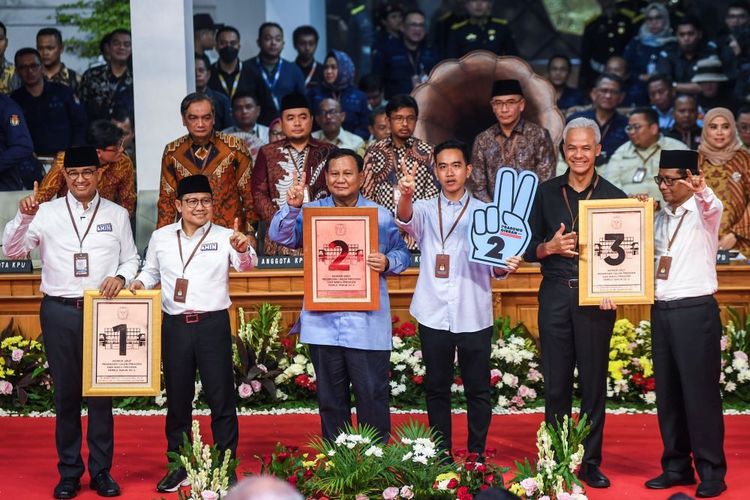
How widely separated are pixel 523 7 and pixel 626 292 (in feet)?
24.7

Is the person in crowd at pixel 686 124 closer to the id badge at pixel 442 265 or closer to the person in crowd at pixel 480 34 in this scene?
the person in crowd at pixel 480 34

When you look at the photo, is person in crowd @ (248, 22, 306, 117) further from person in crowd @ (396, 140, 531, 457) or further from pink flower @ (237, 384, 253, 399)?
person in crowd @ (396, 140, 531, 457)

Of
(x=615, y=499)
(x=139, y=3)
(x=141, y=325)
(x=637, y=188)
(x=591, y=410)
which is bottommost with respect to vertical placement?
(x=615, y=499)

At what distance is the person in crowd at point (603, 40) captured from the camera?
1119 cm

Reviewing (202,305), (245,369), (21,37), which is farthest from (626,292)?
(21,37)

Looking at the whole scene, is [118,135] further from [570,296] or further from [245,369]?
[570,296]

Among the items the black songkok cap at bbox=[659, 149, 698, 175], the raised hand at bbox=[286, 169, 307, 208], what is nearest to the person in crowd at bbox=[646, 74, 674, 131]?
the black songkok cap at bbox=[659, 149, 698, 175]

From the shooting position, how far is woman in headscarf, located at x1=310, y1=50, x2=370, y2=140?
10.5 m

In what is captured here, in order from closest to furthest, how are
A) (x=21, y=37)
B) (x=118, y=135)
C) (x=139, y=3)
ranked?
(x=118, y=135) → (x=139, y=3) → (x=21, y=37)

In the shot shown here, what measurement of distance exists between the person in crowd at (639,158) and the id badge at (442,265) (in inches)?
166

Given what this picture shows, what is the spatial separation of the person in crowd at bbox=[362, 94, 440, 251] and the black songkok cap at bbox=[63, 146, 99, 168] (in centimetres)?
219

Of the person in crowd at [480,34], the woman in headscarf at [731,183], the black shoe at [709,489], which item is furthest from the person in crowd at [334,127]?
the black shoe at [709,489]

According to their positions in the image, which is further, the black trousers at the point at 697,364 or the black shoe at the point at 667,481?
the black shoe at the point at 667,481

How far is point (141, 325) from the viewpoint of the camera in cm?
518
